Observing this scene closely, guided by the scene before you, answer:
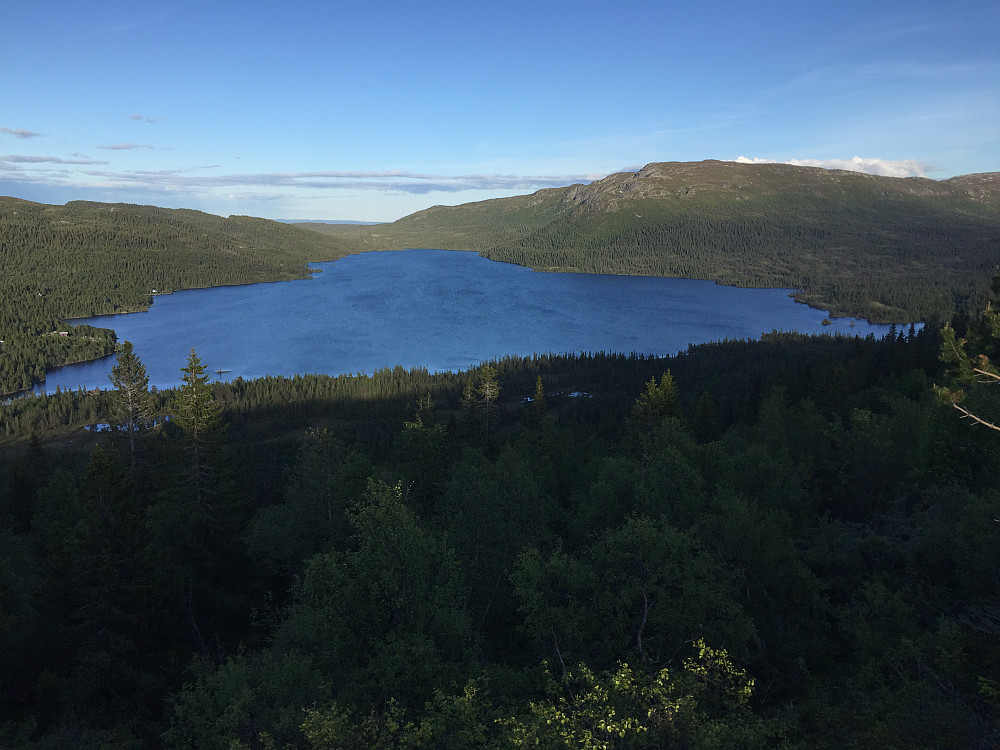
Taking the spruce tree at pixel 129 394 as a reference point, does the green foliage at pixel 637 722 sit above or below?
above

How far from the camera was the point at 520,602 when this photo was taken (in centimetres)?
2570

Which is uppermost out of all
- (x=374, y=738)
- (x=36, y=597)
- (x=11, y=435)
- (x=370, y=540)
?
(x=370, y=540)

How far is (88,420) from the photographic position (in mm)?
169250

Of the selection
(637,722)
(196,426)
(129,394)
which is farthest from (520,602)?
(129,394)

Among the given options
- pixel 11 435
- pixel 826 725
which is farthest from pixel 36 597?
pixel 11 435

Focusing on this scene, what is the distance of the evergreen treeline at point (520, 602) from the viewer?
1489cm

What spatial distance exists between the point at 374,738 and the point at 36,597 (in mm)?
24596

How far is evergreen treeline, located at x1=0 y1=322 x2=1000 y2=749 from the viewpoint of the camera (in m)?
14.9

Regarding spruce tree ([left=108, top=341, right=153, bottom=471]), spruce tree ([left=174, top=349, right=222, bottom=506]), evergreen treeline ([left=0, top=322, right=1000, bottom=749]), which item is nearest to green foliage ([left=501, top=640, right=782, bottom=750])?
evergreen treeline ([left=0, top=322, right=1000, bottom=749])

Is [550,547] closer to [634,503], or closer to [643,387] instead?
[634,503]

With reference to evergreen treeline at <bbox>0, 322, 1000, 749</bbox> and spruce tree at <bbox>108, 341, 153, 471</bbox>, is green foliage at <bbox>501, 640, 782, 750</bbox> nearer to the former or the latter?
evergreen treeline at <bbox>0, 322, 1000, 749</bbox>

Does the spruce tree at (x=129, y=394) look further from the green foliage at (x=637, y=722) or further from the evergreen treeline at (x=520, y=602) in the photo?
the green foliage at (x=637, y=722)

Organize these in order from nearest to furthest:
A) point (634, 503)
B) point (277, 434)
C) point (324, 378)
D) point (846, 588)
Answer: point (846, 588), point (634, 503), point (277, 434), point (324, 378)

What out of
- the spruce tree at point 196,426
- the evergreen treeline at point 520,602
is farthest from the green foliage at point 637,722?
the spruce tree at point 196,426
